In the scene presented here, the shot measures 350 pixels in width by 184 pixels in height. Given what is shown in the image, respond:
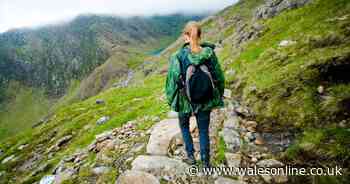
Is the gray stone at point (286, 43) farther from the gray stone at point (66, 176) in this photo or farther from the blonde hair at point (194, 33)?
the gray stone at point (66, 176)

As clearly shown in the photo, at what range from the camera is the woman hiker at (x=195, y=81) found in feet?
19.3

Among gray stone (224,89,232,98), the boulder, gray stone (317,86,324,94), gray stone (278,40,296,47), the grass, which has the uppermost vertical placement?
gray stone (278,40,296,47)

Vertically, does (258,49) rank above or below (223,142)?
above

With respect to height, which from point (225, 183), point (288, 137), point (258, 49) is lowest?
point (225, 183)

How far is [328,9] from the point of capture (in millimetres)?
14102

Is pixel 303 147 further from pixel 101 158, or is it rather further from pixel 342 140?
pixel 101 158

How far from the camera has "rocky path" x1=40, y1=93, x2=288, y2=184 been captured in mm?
6754

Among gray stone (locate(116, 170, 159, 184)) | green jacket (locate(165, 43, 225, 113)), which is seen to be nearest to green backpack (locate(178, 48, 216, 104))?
green jacket (locate(165, 43, 225, 113))

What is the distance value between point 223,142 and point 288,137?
7.11 feet

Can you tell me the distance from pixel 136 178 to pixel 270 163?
155 inches

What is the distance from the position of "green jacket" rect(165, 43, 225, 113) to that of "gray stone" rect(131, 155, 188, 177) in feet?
6.24

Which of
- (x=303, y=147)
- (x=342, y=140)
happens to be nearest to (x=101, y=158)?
(x=303, y=147)

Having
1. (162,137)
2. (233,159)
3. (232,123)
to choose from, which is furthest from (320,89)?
(162,137)

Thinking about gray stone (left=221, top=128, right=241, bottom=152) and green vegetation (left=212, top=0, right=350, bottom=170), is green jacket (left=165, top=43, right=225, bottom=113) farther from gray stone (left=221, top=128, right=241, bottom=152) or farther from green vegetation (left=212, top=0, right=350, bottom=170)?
green vegetation (left=212, top=0, right=350, bottom=170)
